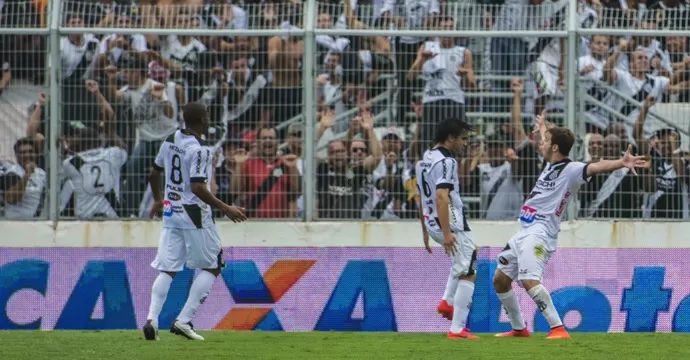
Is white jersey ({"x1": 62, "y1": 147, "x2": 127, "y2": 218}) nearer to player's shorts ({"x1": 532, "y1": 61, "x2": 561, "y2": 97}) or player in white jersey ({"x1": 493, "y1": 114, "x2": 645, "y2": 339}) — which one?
player's shorts ({"x1": 532, "y1": 61, "x2": 561, "y2": 97})

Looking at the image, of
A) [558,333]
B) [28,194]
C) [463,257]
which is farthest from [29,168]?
[558,333]

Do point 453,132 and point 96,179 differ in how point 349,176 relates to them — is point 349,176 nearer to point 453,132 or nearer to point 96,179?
point 96,179

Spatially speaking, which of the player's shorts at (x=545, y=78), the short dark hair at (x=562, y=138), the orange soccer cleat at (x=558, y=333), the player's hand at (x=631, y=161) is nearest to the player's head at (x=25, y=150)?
the player's shorts at (x=545, y=78)

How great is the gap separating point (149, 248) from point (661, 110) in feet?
19.9

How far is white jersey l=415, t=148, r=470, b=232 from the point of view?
12.9 m

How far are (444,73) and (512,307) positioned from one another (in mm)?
3689

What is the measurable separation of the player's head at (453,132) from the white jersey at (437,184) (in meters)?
0.09

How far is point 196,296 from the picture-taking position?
12617 millimetres

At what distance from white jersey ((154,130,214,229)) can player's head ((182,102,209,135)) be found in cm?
10

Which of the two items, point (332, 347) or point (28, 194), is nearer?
point (332, 347)

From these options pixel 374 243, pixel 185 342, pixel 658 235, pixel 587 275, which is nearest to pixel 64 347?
pixel 185 342

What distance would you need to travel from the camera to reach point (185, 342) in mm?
12406

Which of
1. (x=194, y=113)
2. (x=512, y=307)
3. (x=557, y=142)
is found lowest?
(x=512, y=307)

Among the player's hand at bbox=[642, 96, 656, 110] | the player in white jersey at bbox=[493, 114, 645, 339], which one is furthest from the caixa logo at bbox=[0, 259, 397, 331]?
the player's hand at bbox=[642, 96, 656, 110]
